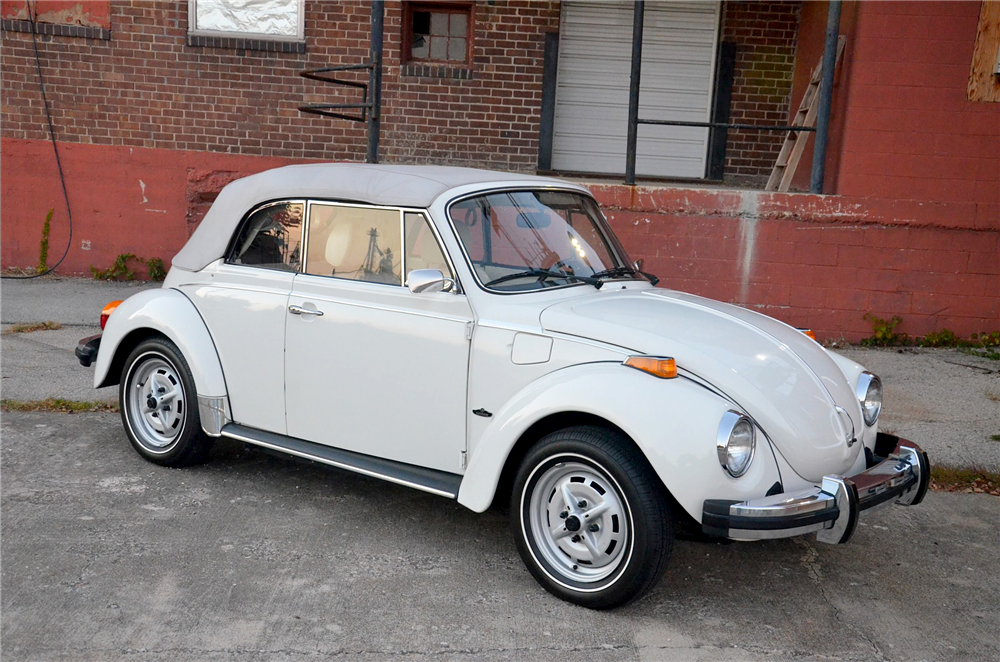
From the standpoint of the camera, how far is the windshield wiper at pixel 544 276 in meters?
4.21

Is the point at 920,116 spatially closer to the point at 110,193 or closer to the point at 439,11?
the point at 439,11

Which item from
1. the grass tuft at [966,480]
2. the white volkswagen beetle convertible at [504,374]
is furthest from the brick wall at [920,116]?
the white volkswagen beetle convertible at [504,374]

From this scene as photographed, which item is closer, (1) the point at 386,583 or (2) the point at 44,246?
(1) the point at 386,583

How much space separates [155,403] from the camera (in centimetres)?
518

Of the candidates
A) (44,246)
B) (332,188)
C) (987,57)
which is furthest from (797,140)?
(44,246)

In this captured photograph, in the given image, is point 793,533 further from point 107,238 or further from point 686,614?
point 107,238

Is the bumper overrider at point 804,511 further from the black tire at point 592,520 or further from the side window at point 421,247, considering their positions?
the side window at point 421,247

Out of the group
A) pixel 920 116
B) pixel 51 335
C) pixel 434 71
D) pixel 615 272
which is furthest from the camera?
pixel 434 71

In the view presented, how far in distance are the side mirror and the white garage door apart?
7.30m

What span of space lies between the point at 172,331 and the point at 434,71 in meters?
6.39

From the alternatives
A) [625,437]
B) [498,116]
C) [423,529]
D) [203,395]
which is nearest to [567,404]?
[625,437]

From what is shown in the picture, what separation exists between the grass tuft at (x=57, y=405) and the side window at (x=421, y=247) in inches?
123

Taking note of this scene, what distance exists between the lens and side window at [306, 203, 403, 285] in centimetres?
441

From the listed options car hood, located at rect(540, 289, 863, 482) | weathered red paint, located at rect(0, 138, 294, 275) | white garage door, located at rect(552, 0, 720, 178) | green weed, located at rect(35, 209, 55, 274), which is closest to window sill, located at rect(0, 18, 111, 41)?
weathered red paint, located at rect(0, 138, 294, 275)
